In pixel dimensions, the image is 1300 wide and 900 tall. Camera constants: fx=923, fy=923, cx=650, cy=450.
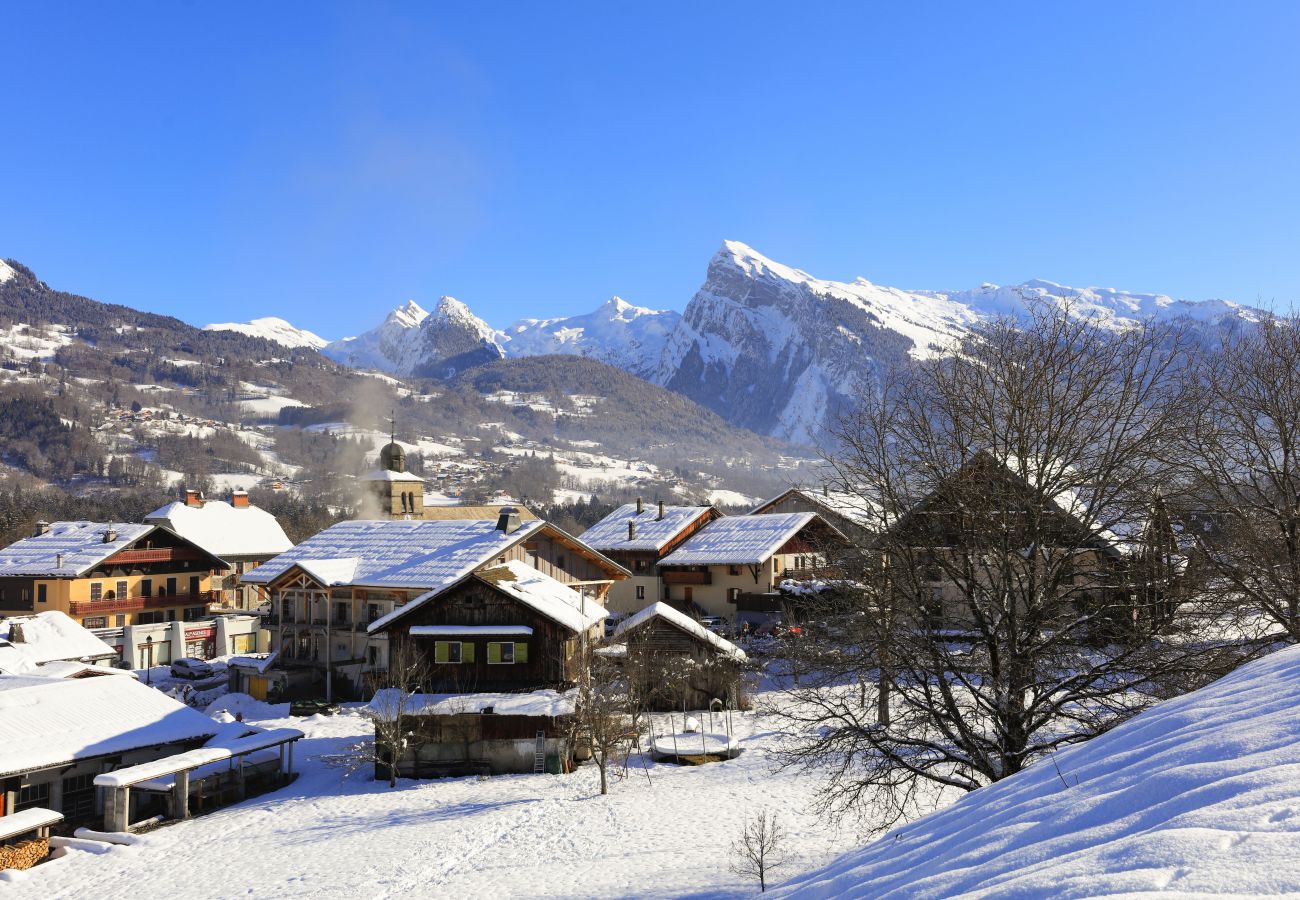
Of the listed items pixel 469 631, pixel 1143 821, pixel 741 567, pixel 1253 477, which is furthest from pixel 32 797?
pixel 741 567

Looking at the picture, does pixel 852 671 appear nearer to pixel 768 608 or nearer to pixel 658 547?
pixel 768 608

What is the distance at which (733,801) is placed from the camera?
27484 mm

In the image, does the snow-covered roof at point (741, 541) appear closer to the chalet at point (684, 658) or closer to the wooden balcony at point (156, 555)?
the chalet at point (684, 658)

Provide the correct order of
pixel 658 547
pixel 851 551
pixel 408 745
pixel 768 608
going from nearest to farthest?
pixel 851 551
pixel 408 745
pixel 768 608
pixel 658 547

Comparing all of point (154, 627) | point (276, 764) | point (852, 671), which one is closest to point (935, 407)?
point (852, 671)

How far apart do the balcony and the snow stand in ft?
75.7

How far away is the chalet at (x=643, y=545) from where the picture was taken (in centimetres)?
5988

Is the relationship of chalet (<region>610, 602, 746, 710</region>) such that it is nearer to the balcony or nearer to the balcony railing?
the balcony

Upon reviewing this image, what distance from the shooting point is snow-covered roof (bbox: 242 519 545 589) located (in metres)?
43.8

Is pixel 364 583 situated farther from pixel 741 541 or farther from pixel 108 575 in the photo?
pixel 108 575

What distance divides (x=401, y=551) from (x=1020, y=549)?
1472 inches

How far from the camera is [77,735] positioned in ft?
96.6

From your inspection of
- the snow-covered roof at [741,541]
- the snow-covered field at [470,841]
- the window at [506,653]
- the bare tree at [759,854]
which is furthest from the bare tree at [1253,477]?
the snow-covered roof at [741,541]

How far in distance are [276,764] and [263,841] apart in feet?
24.3
